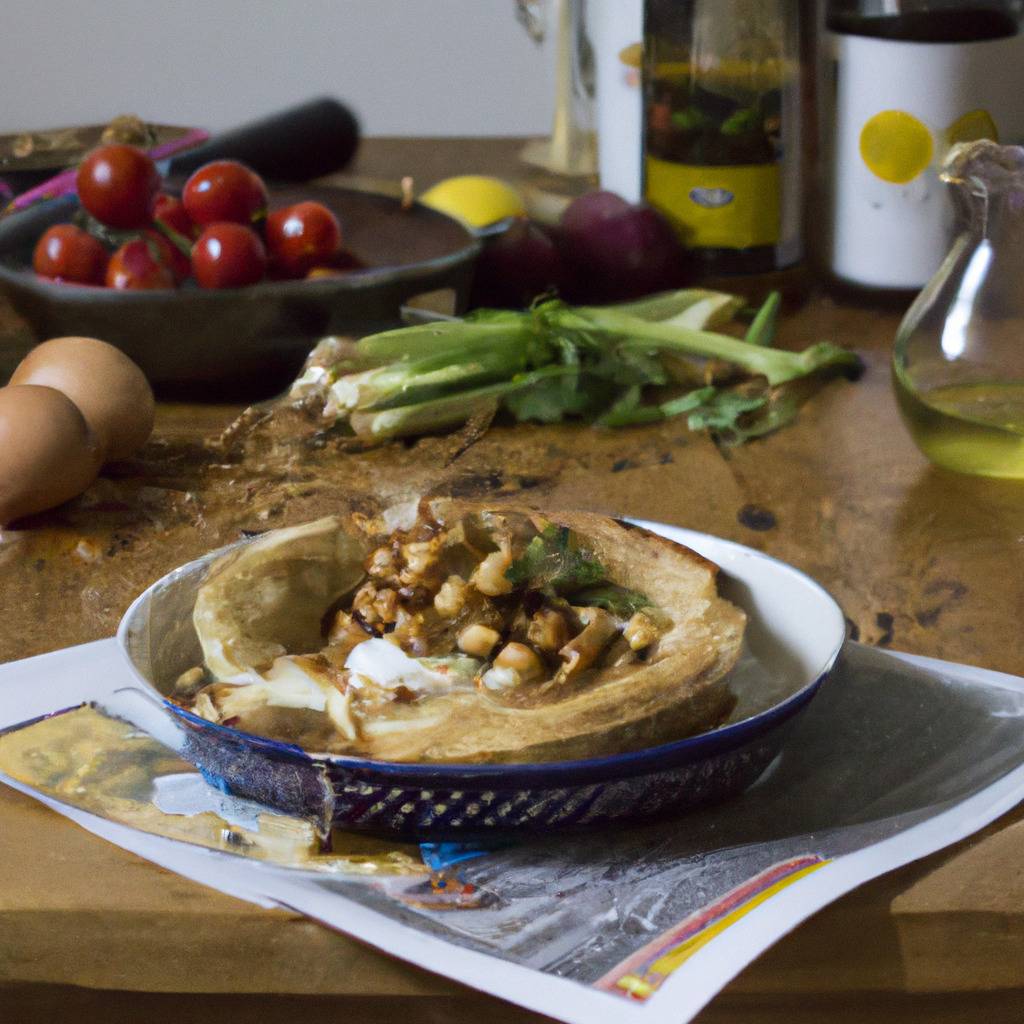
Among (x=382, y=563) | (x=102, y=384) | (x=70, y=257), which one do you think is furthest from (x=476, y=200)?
(x=382, y=563)

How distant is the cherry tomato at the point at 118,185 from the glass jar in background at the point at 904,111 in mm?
441

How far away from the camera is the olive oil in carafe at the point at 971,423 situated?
27.6 inches

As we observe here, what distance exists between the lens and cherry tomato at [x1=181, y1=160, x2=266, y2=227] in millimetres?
918

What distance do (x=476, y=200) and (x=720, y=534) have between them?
50cm

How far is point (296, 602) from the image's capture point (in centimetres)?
47

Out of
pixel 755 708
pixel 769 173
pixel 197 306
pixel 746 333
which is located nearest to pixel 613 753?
pixel 755 708

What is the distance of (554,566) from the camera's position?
458 millimetres

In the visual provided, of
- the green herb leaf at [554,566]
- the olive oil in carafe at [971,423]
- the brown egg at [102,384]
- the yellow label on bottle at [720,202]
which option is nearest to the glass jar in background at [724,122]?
the yellow label on bottle at [720,202]

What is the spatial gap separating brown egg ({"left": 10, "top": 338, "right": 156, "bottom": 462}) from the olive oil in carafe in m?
0.37

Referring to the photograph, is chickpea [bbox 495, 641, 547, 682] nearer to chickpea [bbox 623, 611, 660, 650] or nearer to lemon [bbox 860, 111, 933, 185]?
chickpea [bbox 623, 611, 660, 650]

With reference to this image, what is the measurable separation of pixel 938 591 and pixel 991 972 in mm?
233

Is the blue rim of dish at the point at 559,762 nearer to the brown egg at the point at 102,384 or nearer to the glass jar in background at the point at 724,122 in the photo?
the brown egg at the point at 102,384

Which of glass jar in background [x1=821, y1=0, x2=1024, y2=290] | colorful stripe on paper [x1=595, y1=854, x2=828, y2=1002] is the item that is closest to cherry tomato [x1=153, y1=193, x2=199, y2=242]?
glass jar in background [x1=821, y1=0, x2=1024, y2=290]

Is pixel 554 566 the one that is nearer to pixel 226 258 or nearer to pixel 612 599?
pixel 612 599
